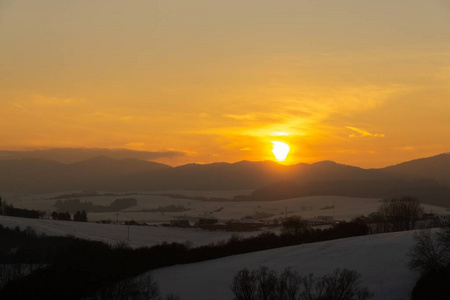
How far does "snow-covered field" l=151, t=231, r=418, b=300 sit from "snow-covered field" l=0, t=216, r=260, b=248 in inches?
1225

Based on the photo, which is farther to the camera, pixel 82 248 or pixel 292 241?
pixel 292 241

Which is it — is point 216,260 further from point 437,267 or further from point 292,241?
point 437,267

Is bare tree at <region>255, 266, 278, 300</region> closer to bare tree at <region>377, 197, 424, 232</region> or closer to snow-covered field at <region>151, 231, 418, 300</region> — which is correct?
snow-covered field at <region>151, 231, 418, 300</region>

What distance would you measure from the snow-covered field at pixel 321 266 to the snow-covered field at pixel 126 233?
31.1 metres

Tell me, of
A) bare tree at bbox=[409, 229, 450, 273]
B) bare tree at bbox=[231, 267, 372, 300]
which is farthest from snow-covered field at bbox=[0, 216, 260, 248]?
bare tree at bbox=[231, 267, 372, 300]

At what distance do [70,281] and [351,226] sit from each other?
1826 inches

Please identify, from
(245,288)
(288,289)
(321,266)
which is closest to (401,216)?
(321,266)

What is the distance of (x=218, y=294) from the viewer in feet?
163

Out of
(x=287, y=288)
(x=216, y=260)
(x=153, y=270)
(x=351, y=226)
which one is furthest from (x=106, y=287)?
(x=351, y=226)

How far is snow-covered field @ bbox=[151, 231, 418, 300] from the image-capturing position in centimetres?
4984

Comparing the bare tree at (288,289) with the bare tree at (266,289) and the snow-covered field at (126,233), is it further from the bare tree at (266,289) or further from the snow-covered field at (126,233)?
the snow-covered field at (126,233)

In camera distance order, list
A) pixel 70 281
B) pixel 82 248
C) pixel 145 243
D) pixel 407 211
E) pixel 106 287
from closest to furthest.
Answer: pixel 106 287
pixel 70 281
pixel 82 248
pixel 145 243
pixel 407 211

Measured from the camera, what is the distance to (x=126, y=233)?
111375 millimetres

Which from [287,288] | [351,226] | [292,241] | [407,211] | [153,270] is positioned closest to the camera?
[287,288]
